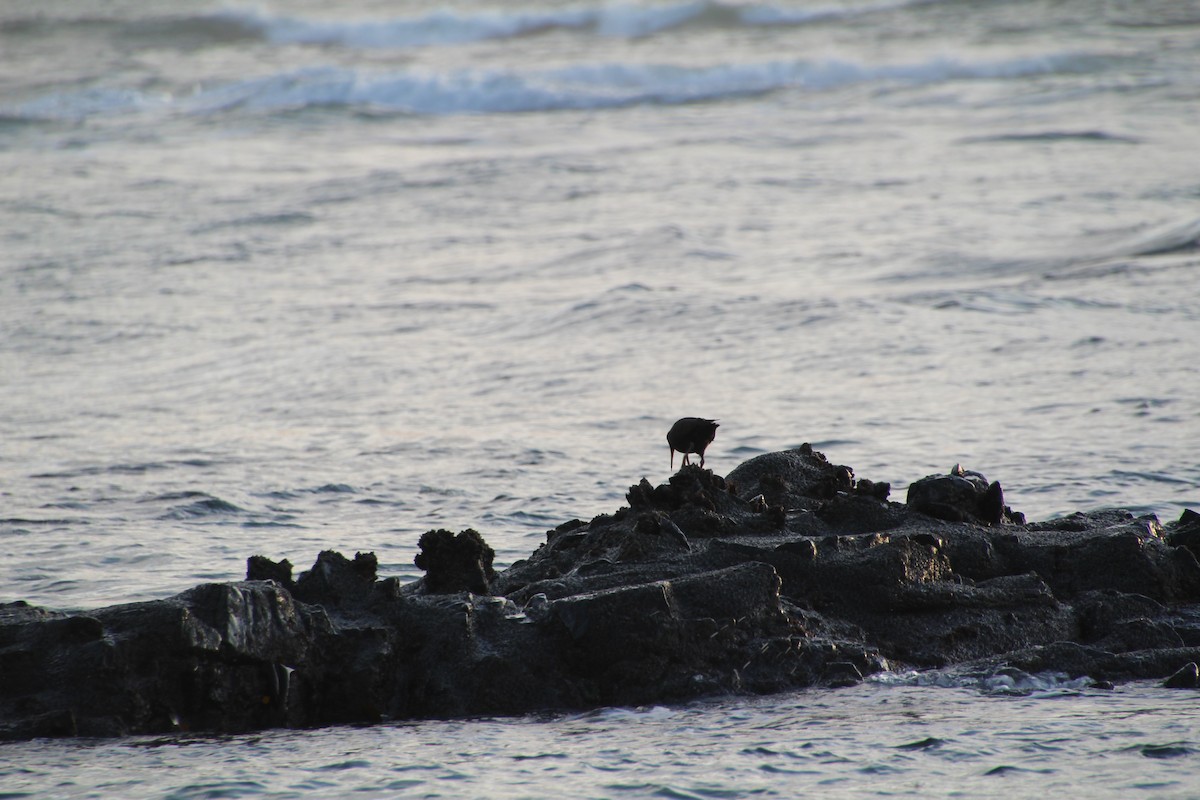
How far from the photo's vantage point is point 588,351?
10.9m

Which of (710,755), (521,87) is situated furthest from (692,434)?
(521,87)

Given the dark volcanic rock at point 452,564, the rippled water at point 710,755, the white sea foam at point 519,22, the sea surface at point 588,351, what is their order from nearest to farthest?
the rippled water at point 710,755 < the sea surface at point 588,351 < the dark volcanic rock at point 452,564 < the white sea foam at point 519,22

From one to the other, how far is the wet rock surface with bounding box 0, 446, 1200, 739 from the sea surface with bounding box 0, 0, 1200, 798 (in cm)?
17

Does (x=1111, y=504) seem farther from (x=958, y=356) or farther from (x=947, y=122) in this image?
(x=947, y=122)

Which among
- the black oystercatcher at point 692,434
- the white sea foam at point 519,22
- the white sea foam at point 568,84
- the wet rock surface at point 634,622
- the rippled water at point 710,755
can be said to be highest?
the white sea foam at point 519,22

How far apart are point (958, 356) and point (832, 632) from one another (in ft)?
18.6

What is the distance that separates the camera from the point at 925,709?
4.67 meters

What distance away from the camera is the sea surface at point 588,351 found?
4426 millimetres

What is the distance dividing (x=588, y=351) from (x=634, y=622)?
6.20 m

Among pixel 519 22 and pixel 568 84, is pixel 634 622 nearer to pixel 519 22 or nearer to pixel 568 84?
pixel 568 84

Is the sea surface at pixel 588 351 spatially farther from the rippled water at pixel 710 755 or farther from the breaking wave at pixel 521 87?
the breaking wave at pixel 521 87

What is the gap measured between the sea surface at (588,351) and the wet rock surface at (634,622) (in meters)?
0.17

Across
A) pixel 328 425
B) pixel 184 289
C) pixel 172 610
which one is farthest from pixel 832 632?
pixel 184 289

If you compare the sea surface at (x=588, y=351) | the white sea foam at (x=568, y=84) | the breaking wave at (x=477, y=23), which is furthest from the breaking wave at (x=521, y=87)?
the breaking wave at (x=477, y=23)
